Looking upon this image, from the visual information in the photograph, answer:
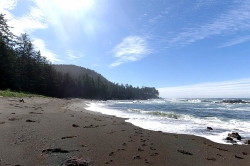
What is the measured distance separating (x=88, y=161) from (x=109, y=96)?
118 m

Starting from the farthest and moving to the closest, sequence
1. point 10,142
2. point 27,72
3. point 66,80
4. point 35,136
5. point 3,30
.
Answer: point 66,80, point 27,72, point 3,30, point 35,136, point 10,142

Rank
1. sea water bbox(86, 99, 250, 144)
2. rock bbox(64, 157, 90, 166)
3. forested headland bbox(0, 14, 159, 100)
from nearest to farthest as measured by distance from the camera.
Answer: rock bbox(64, 157, 90, 166)
sea water bbox(86, 99, 250, 144)
forested headland bbox(0, 14, 159, 100)

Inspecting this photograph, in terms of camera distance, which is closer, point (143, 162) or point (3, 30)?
point (143, 162)

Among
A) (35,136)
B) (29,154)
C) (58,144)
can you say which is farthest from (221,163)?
(35,136)

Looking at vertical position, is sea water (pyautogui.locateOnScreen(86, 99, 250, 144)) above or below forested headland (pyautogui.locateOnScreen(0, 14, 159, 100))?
below

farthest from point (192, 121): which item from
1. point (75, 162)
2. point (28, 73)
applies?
point (28, 73)

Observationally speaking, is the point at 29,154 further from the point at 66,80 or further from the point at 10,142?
the point at 66,80

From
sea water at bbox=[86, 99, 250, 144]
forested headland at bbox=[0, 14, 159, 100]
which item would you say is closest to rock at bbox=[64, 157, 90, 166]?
sea water at bbox=[86, 99, 250, 144]

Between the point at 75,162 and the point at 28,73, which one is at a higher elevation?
the point at 28,73

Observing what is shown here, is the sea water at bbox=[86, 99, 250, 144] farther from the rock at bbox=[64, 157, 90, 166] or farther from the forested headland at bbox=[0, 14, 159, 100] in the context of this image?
the forested headland at bbox=[0, 14, 159, 100]

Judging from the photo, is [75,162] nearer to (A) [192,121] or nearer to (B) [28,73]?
(A) [192,121]

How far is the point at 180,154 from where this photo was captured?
5496 mm

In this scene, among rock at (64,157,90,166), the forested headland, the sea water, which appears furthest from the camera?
the forested headland

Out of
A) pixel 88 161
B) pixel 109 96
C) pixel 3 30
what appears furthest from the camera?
pixel 109 96
